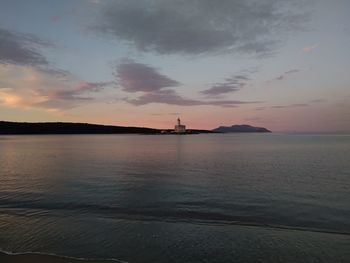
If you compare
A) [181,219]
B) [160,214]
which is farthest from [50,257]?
[160,214]

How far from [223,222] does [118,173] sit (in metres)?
19.3

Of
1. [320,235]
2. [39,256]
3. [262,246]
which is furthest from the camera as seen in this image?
[320,235]

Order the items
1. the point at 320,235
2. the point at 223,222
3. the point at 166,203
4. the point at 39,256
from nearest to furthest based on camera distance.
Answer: the point at 39,256, the point at 320,235, the point at 223,222, the point at 166,203

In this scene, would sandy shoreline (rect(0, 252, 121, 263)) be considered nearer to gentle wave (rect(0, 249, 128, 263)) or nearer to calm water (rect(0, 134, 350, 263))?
gentle wave (rect(0, 249, 128, 263))

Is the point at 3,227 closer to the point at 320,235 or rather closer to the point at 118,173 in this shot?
the point at 320,235

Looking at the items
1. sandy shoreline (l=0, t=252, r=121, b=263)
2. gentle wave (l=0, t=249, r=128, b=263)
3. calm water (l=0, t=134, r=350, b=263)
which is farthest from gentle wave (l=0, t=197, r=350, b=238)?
sandy shoreline (l=0, t=252, r=121, b=263)

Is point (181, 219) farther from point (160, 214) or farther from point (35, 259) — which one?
point (35, 259)

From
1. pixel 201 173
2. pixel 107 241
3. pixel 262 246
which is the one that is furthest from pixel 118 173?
pixel 262 246

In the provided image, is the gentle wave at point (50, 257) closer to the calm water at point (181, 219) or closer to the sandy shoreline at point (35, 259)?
the sandy shoreline at point (35, 259)

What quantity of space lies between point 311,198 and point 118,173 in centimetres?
1968

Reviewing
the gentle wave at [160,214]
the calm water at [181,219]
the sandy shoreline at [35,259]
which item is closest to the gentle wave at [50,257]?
the sandy shoreline at [35,259]

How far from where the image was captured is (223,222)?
14.2m

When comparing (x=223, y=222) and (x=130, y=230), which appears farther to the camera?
(x=223, y=222)

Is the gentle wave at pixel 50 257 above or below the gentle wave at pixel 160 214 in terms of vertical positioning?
above
